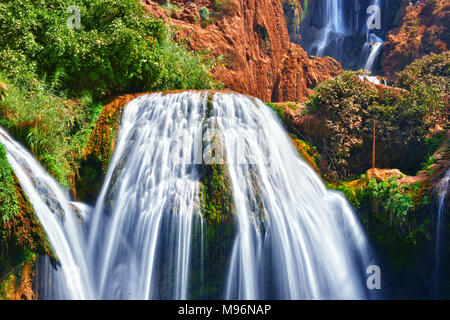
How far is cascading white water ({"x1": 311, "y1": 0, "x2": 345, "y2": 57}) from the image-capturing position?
24.6 meters

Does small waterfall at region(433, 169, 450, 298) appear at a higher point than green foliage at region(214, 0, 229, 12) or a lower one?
lower

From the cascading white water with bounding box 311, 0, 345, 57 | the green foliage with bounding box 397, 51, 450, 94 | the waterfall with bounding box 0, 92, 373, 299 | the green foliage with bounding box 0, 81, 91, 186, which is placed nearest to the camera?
the waterfall with bounding box 0, 92, 373, 299

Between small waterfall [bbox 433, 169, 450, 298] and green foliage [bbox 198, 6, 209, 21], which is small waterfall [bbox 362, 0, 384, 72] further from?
small waterfall [bbox 433, 169, 450, 298]

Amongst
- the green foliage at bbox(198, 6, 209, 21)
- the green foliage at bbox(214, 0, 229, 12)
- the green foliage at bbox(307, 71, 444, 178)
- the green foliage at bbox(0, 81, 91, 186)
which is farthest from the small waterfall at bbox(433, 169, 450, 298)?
the green foliage at bbox(214, 0, 229, 12)

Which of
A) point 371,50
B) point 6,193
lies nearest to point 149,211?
point 6,193

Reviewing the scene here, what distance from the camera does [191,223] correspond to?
16.6 feet

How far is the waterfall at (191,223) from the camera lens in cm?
487

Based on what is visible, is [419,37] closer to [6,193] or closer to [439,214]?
[439,214]

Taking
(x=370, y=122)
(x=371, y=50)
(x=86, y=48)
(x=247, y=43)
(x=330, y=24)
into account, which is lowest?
(x=370, y=122)

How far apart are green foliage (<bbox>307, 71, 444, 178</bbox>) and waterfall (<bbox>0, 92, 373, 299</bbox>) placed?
2236 millimetres

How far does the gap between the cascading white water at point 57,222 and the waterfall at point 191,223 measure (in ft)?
0.06

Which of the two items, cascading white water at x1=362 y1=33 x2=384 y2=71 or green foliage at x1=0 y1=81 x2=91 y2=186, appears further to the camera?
cascading white water at x1=362 y1=33 x2=384 y2=71

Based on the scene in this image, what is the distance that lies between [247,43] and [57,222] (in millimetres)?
11695

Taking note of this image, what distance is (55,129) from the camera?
586 centimetres
